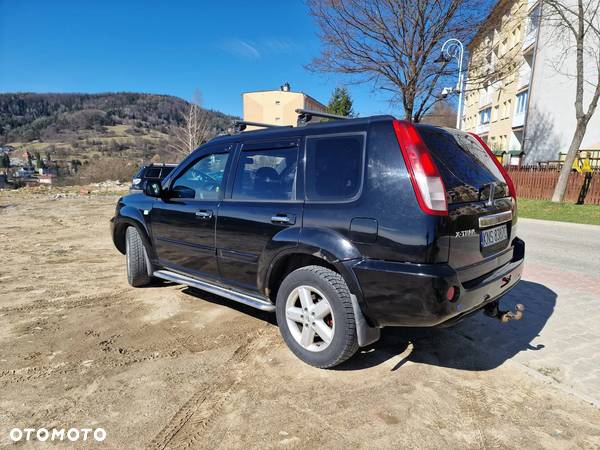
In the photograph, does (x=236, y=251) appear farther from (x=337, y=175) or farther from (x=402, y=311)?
(x=402, y=311)

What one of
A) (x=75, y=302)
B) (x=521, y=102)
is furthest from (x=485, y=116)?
(x=75, y=302)

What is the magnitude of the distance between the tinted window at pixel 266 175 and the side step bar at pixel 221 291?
884mm

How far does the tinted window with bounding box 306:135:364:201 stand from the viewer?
2664 millimetres

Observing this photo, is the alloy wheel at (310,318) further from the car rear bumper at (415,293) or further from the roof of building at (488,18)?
the roof of building at (488,18)

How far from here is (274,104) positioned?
59844 mm

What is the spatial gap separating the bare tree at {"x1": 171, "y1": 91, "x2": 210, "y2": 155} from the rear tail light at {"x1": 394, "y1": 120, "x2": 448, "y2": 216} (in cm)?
3532

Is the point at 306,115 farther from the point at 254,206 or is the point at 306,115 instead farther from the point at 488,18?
the point at 488,18

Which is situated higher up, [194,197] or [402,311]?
[194,197]

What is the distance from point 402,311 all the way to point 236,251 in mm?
1550

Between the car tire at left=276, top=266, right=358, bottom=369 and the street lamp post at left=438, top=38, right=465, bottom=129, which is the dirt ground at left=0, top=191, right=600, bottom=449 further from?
the street lamp post at left=438, top=38, right=465, bottom=129

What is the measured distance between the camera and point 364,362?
2992mm

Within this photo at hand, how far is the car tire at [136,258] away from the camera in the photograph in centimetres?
458

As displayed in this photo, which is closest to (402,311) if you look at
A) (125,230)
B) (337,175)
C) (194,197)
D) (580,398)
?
(337,175)

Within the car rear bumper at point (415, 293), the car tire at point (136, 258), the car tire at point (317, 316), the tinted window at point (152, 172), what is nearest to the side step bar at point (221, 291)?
the car tire at point (317, 316)
